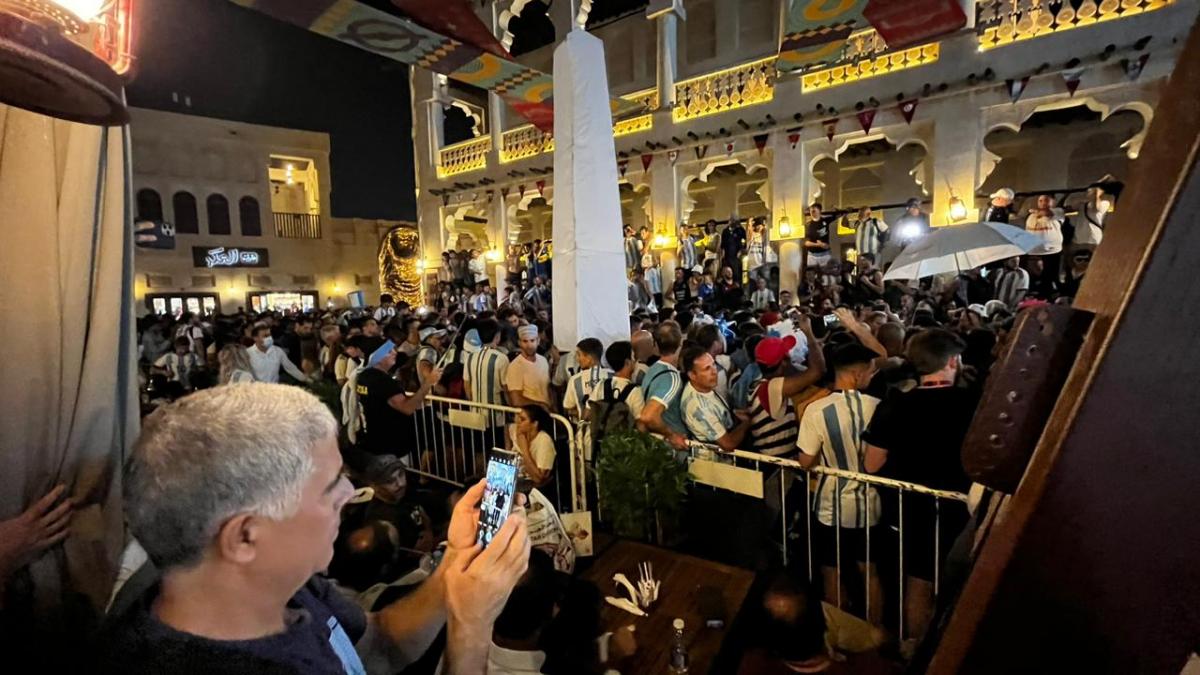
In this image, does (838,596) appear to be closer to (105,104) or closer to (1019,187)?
(105,104)

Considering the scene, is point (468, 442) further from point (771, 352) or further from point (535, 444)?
point (771, 352)

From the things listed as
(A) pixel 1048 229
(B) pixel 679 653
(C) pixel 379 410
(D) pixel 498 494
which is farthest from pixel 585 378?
(A) pixel 1048 229

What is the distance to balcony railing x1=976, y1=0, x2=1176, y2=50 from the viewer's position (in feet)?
33.2

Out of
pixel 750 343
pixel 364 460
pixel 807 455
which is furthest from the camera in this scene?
pixel 750 343

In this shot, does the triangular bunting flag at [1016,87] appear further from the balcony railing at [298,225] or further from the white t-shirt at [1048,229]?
the balcony railing at [298,225]

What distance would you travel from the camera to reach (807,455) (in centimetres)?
333

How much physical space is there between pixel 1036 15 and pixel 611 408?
1285 centimetres

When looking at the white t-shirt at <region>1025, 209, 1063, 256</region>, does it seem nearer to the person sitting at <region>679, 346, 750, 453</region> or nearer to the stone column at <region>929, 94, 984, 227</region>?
the stone column at <region>929, 94, 984, 227</region>

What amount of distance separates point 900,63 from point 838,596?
1288cm

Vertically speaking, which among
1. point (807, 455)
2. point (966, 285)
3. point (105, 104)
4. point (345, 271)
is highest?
point (105, 104)

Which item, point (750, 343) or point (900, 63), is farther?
point (900, 63)

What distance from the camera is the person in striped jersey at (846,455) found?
3230mm

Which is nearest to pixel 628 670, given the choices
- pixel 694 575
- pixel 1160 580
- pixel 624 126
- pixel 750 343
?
pixel 694 575

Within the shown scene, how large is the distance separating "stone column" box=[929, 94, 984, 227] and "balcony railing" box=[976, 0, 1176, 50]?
47.0 inches
